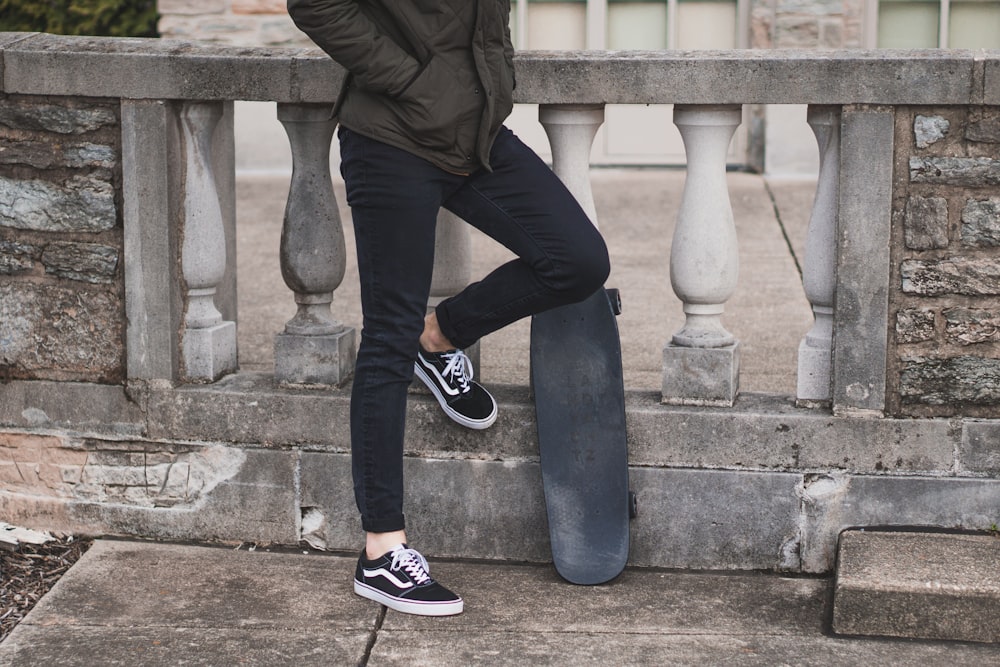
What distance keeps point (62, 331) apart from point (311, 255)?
2.42 ft

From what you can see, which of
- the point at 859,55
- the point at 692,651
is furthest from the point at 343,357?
the point at 859,55

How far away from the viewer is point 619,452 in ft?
11.8

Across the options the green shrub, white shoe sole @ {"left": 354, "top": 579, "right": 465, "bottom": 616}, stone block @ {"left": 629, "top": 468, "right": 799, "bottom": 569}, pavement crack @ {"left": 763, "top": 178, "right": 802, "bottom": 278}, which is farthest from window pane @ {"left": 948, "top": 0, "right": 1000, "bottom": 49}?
white shoe sole @ {"left": 354, "top": 579, "right": 465, "bottom": 616}

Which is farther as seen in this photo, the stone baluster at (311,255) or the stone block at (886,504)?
the stone baluster at (311,255)

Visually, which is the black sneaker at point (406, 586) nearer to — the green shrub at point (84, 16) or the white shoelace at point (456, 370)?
the white shoelace at point (456, 370)

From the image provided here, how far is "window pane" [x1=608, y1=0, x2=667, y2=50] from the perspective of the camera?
9320 mm

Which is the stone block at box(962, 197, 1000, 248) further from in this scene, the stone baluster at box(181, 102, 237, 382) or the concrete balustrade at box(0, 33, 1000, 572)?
the stone baluster at box(181, 102, 237, 382)

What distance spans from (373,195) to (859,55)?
1239mm

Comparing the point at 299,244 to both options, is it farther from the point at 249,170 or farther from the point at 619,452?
the point at 249,170

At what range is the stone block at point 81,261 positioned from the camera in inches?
150

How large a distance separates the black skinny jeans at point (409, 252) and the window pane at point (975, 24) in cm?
652

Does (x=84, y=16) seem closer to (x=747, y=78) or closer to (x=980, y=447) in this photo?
(x=747, y=78)

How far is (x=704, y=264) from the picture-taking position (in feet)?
11.8

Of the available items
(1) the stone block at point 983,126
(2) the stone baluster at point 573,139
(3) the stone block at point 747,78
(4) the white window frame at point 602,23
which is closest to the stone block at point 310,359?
(2) the stone baluster at point 573,139
